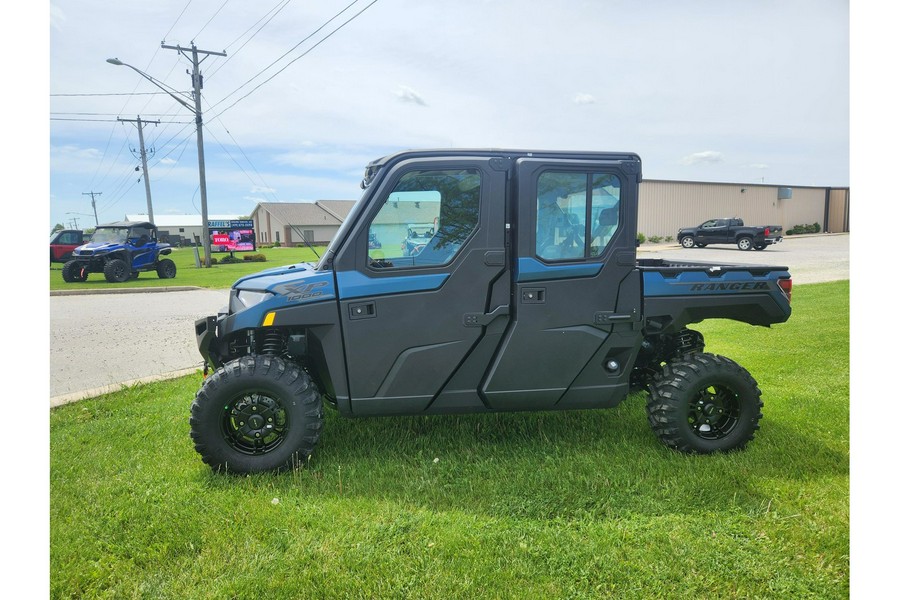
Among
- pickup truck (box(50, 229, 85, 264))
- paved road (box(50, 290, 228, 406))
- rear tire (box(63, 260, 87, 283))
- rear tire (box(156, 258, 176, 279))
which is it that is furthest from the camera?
pickup truck (box(50, 229, 85, 264))

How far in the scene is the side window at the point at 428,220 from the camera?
13.1ft

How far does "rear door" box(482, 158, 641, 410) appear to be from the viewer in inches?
159

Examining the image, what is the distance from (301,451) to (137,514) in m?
1.03

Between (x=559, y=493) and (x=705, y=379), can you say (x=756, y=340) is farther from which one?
(x=559, y=493)

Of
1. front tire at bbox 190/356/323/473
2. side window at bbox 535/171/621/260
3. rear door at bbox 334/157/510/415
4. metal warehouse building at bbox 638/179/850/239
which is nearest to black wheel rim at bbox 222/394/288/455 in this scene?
front tire at bbox 190/356/323/473

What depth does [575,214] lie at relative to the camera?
13.4ft

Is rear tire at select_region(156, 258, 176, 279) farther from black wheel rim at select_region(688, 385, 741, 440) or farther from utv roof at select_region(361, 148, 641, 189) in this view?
black wheel rim at select_region(688, 385, 741, 440)

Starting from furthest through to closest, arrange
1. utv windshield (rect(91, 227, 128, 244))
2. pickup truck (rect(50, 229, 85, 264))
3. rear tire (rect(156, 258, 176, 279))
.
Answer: pickup truck (rect(50, 229, 85, 264)) < rear tire (rect(156, 258, 176, 279)) < utv windshield (rect(91, 227, 128, 244))

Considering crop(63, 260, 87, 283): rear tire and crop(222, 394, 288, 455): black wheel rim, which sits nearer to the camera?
crop(222, 394, 288, 455): black wheel rim

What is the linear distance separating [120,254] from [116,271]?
650mm

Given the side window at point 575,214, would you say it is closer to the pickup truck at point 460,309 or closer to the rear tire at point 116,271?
the pickup truck at point 460,309

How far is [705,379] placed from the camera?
4.31 meters

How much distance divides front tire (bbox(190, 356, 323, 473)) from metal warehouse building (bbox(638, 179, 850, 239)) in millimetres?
32572

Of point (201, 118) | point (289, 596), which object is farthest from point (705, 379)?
point (201, 118)
